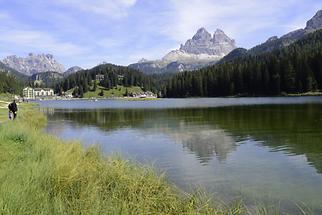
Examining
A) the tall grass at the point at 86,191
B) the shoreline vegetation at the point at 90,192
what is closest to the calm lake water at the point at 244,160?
the shoreline vegetation at the point at 90,192

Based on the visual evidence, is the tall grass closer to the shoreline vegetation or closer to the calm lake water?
the shoreline vegetation

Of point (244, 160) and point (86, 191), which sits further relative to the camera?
point (244, 160)

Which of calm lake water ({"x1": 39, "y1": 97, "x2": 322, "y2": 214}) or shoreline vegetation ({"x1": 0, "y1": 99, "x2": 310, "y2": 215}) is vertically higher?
shoreline vegetation ({"x1": 0, "y1": 99, "x2": 310, "y2": 215})

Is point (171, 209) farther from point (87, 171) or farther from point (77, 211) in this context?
point (87, 171)

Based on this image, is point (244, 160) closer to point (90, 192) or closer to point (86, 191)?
point (90, 192)

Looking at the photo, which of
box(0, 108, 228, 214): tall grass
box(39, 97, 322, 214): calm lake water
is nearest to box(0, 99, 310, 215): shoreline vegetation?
box(0, 108, 228, 214): tall grass

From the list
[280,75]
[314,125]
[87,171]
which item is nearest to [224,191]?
[87,171]

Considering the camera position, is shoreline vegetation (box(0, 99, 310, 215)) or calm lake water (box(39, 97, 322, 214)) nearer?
shoreline vegetation (box(0, 99, 310, 215))

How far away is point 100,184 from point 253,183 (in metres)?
8.93

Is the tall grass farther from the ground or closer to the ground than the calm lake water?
farther from the ground

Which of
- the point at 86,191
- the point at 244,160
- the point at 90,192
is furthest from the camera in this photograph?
the point at 244,160

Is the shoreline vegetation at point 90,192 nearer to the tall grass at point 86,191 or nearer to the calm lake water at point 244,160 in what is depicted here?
the tall grass at point 86,191

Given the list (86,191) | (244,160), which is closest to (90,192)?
(86,191)

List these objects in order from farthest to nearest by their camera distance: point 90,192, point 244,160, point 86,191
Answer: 1. point 244,160
2. point 90,192
3. point 86,191
